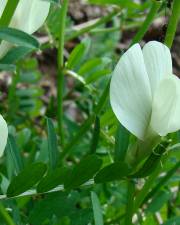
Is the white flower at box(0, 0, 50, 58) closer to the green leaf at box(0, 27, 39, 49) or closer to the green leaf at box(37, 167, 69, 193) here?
the green leaf at box(0, 27, 39, 49)

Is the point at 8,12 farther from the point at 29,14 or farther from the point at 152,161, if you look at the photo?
the point at 152,161

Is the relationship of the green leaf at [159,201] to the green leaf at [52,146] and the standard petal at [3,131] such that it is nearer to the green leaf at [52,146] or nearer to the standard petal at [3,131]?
the green leaf at [52,146]

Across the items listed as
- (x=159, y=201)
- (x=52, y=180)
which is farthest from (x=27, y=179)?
(x=159, y=201)

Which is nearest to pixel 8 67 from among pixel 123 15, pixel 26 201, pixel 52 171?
pixel 52 171

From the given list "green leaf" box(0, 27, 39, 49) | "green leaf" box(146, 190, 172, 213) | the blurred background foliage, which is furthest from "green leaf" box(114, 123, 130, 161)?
"green leaf" box(146, 190, 172, 213)

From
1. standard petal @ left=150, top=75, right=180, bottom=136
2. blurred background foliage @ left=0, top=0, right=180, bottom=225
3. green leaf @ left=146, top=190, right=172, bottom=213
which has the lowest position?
green leaf @ left=146, top=190, right=172, bottom=213

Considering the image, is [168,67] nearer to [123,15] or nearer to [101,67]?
[101,67]
